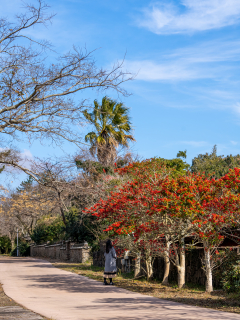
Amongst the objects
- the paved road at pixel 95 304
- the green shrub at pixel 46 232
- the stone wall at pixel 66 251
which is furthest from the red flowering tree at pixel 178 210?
the green shrub at pixel 46 232

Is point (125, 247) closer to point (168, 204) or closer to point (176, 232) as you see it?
point (176, 232)

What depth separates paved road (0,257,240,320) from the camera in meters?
7.47

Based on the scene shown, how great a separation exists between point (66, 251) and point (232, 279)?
Result: 18670 mm

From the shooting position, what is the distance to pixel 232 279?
10719 mm

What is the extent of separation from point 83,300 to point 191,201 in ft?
12.4

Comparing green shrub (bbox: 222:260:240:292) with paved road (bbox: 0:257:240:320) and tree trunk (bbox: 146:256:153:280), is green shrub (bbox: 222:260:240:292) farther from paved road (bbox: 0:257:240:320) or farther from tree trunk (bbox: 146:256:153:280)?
tree trunk (bbox: 146:256:153:280)

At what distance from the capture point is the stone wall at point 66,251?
2408 cm

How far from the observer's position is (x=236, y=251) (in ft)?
36.8

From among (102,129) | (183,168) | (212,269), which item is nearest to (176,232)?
(212,269)

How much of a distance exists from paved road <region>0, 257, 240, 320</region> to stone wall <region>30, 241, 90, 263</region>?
1075 centimetres

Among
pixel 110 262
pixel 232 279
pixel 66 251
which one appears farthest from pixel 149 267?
pixel 66 251

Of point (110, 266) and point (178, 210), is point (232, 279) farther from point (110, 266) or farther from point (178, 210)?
point (110, 266)

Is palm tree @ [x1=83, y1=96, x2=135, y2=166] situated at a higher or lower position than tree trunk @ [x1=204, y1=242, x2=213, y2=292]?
higher

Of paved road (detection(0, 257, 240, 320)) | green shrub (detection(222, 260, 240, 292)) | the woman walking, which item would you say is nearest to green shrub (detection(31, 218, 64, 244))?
the woman walking
